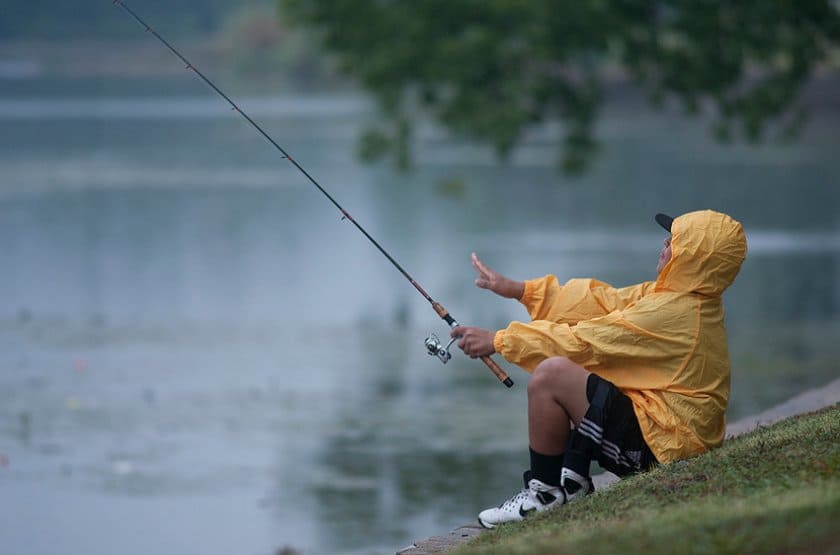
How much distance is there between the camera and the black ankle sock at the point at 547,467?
4808 millimetres

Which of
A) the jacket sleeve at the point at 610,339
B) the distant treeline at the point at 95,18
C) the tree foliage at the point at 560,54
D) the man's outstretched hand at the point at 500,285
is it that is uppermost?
the distant treeline at the point at 95,18

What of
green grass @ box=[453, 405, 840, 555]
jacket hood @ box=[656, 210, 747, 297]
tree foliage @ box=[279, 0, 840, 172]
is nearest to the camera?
green grass @ box=[453, 405, 840, 555]

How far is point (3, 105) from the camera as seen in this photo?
124 ft

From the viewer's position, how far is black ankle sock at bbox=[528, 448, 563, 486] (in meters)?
4.81

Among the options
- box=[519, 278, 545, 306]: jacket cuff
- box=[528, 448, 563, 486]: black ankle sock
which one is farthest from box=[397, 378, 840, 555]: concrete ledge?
box=[519, 278, 545, 306]: jacket cuff

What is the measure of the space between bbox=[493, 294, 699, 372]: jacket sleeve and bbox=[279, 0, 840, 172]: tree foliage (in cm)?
952

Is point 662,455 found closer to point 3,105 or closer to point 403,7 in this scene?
point 403,7

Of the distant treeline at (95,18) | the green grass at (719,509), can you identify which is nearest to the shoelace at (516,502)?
the green grass at (719,509)

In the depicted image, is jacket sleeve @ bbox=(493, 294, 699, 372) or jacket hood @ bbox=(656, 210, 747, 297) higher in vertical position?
jacket hood @ bbox=(656, 210, 747, 297)

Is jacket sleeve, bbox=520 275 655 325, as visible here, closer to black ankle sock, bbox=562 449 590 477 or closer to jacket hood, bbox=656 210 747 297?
jacket hood, bbox=656 210 747 297

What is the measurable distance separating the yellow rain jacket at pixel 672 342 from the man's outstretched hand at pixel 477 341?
4 centimetres

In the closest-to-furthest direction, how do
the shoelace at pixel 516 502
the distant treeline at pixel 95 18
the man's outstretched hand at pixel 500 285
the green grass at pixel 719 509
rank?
the green grass at pixel 719 509
the shoelace at pixel 516 502
the man's outstretched hand at pixel 500 285
the distant treeline at pixel 95 18

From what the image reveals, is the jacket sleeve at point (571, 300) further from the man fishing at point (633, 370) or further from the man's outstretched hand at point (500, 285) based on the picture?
the man fishing at point (633, 370)

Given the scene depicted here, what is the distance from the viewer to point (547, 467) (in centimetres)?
482
